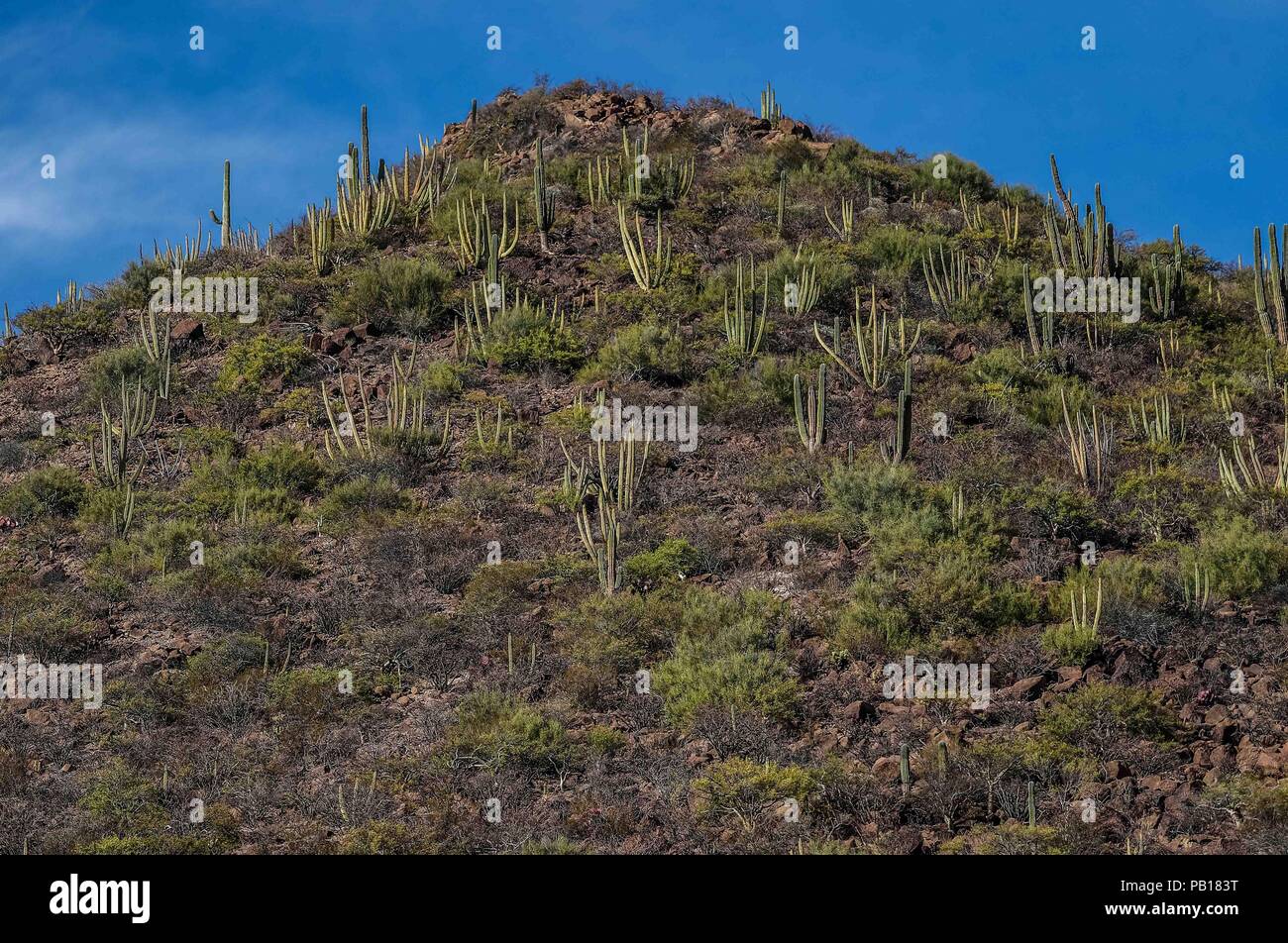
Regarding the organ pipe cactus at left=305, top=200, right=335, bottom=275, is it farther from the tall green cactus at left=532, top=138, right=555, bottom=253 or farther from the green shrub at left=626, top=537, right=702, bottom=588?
the green shrub at left=626, top=537, right=702, bottom=588

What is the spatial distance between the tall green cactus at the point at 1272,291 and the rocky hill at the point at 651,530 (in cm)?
24

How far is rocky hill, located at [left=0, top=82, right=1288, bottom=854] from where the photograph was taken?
1174 cm

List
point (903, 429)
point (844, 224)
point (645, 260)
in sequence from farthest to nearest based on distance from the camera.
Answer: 1. point (844, 224)
2. point (645, 260)
3. point (903, 429)

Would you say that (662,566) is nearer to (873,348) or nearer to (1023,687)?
(1023,687)

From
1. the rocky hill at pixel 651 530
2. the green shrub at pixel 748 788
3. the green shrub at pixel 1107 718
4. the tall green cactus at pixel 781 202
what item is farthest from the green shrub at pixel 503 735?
the tall green cactus at pixel 781 202

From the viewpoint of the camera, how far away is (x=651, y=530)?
15.9 meters

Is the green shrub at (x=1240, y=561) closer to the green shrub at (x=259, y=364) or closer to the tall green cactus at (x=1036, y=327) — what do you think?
the tall green cactus at (x=1036, y=327)

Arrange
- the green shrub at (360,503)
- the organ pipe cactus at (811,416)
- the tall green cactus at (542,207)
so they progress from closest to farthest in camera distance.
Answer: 1. the green shrub at (360,503)
2. the organ pipe cactus at (811,416)
3. the tall green cactus at (542,207)

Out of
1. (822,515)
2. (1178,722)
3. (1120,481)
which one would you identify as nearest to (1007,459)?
(1120,481)

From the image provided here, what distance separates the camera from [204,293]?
22812 millimetres

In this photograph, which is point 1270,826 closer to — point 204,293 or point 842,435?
point 842,435

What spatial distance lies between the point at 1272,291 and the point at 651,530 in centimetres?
1058

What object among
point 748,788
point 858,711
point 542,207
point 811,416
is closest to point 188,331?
point 542,207

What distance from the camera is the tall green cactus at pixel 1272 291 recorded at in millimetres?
19484
